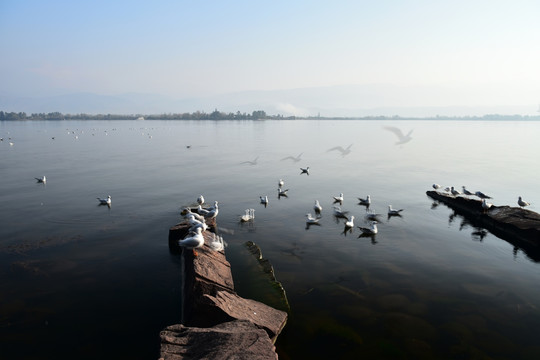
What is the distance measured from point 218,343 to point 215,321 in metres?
2.05

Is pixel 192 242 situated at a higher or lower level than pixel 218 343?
higher

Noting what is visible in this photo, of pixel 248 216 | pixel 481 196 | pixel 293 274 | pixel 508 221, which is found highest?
pixel 481 196

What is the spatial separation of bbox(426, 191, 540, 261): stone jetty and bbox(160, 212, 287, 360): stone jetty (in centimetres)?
1704

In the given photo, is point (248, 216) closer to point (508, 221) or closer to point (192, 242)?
point (192, 242)

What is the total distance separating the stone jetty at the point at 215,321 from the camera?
9.55 m

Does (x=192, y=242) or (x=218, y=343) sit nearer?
(x=218, y=343)

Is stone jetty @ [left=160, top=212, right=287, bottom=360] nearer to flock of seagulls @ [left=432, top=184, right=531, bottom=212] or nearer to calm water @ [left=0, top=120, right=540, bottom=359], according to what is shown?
calm water @ [left=0, top=120, right=540, bottom=359]

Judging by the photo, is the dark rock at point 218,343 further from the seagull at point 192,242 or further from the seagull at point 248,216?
the seagull at point 248,216

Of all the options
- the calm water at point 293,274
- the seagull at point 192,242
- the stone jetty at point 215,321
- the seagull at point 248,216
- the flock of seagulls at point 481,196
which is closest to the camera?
the stone jetty at point 215,321

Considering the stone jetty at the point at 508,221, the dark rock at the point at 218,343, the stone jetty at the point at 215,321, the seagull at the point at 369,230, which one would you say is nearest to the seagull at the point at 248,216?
the seagull at the point at 369,230

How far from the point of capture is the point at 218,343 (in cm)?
965

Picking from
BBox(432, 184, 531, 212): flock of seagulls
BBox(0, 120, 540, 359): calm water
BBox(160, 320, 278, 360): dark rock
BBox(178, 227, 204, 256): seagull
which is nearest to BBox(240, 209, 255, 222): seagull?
BBox(0, 120, 540, 359): calm water

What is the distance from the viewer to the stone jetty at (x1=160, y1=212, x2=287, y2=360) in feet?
31.3

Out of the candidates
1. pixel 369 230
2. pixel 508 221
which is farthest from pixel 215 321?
pixel 508 221
